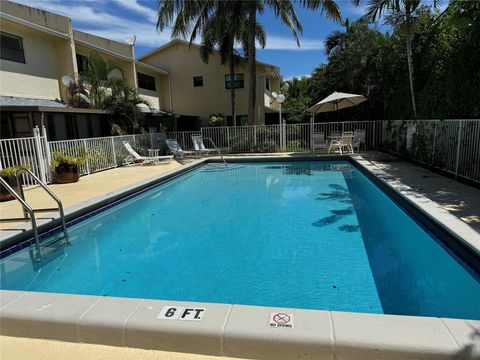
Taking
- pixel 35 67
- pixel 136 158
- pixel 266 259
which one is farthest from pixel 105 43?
pixel 266 259

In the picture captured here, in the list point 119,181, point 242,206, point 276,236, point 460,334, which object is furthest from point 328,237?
point 119,181

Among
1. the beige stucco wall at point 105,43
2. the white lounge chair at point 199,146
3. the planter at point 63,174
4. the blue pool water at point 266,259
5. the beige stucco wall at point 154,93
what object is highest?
the beige stucco wall at point 105,43

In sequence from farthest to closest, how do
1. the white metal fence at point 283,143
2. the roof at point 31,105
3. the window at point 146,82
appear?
the window at point 146,82 → the roof at point 31,105 → the white metal fence at point 283,143

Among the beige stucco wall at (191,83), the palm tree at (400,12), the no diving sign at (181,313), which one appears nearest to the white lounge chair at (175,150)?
the beige stucco wall at (191,83)

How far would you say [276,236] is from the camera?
5.68m

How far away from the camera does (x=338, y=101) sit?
15.5m

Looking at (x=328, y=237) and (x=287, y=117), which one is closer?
(x=328, y=237)

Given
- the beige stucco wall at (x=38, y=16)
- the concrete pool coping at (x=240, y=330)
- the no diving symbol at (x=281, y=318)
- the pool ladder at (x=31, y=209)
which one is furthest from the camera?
the beige stucco wall at (x=38, y=16)

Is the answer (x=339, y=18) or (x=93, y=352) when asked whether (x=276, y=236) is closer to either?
(x=93, y=352)

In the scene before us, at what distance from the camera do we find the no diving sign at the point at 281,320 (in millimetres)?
2441

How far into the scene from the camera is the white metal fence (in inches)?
312

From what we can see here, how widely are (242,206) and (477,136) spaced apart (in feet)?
18.1

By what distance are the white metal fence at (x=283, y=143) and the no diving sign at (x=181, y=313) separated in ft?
24.0

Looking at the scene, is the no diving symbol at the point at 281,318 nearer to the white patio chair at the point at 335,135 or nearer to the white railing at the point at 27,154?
the white railing at the point at 27,154
